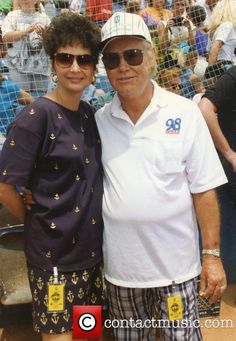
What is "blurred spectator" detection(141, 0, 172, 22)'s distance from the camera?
14.2 feet

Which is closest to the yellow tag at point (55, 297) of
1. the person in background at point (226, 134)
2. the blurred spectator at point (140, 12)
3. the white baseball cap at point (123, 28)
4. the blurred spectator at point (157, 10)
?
the white baseball cap at point (123, 28)

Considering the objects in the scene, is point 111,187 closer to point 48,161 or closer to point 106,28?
point 48,161

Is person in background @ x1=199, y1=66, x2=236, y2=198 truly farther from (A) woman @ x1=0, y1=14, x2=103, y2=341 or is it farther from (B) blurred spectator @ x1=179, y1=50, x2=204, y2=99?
(B) blurred spectator @ x1=179, y1=50, x2=204, y2=99

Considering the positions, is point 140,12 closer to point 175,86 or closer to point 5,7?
point 175,86

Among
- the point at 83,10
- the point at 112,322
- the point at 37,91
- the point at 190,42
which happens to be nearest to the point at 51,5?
the point at 83,10

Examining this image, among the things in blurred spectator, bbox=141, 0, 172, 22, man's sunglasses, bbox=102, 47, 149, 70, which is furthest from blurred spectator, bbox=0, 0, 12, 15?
man's sunglasses, bbox=102, 47, 149, 70

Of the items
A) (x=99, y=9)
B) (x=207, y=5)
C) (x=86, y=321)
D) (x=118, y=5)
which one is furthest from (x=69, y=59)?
(x=207, y=5)

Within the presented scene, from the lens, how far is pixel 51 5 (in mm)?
4031

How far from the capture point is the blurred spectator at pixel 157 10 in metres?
4.32

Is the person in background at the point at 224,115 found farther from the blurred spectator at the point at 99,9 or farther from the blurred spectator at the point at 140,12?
the blurred spectator at the point at 140,12

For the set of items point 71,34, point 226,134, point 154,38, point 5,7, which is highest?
point 5,7

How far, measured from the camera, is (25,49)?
376cm

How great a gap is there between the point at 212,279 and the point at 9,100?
7.94ft

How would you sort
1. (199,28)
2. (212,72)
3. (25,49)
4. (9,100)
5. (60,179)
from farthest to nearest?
(199,28) < (212,72) < (25,49) < (9,100) < (60,179)
